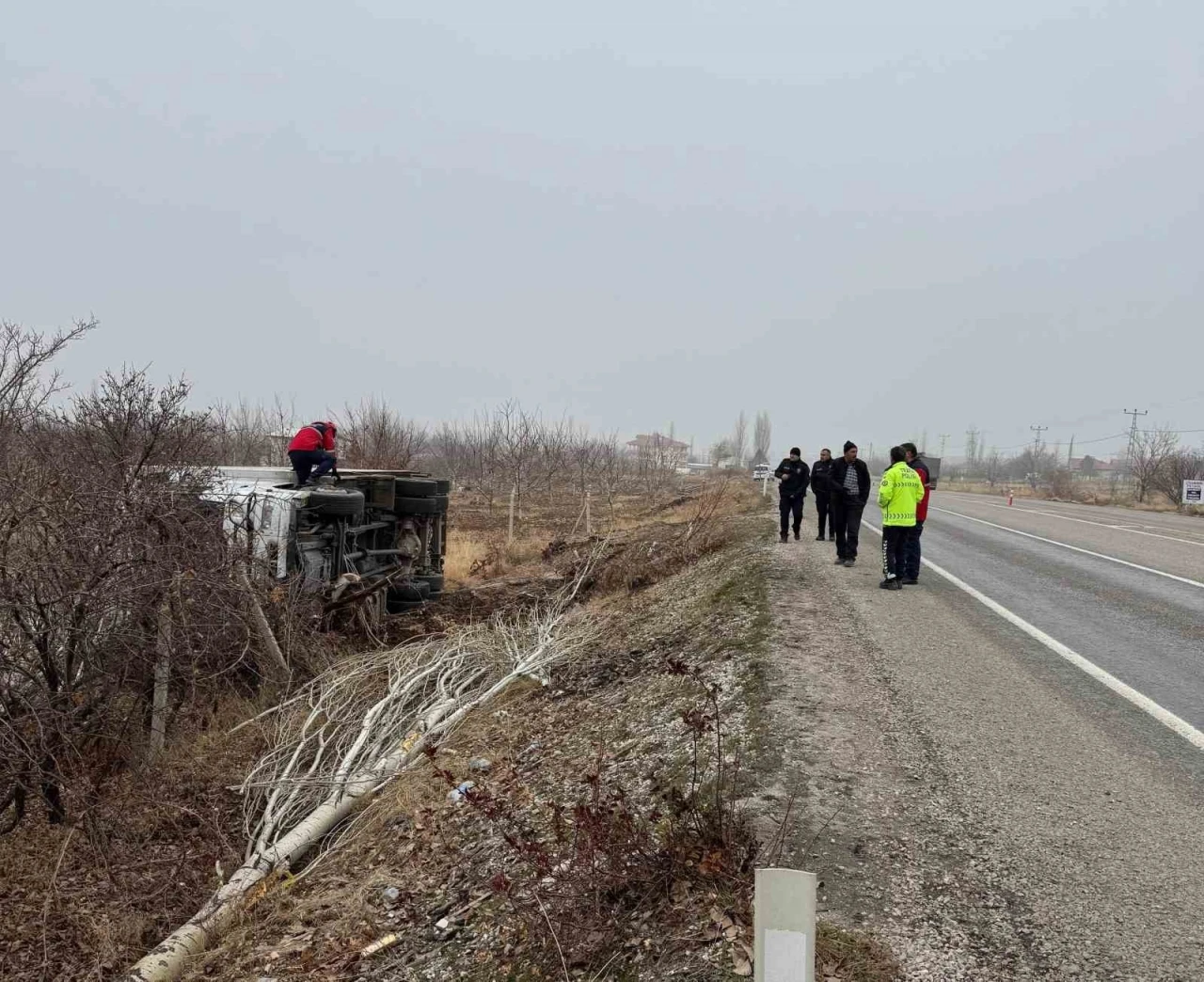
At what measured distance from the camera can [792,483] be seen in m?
13.4

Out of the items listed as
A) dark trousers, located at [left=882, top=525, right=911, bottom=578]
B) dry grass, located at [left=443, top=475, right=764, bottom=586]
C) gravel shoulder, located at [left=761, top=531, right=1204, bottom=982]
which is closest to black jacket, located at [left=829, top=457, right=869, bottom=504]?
dark trousers, located at [left=882, top=525, right=911, bottom=578]

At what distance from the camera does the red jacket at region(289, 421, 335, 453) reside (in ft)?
33.8

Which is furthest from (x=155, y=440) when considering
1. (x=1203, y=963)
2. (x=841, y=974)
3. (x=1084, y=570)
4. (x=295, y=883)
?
(x=1084, y=570)

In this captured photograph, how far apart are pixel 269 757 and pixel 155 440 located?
2.80 metres

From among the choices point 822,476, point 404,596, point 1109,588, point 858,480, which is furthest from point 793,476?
point 404,596

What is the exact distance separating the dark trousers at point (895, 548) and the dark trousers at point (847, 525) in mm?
1384

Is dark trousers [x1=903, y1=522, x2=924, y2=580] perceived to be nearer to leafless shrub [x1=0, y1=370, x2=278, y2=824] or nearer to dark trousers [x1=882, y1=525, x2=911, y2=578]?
dark trousers [x1=882, y1=525, x2=911, y2=578]

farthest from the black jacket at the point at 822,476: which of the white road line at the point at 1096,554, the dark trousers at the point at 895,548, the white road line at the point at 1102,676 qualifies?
the white road line at the point at 1096,554

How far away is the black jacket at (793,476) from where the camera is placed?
13.1 m

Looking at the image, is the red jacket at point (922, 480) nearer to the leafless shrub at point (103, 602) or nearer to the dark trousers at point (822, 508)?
the dark trousers at point (822, 508)

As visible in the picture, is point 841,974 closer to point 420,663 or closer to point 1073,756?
point 1073,756

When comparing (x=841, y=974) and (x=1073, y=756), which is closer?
(x=841, y=974)

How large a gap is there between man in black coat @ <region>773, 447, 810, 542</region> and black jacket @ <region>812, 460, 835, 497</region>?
257 millimetres

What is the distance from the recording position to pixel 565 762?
5.38 m
